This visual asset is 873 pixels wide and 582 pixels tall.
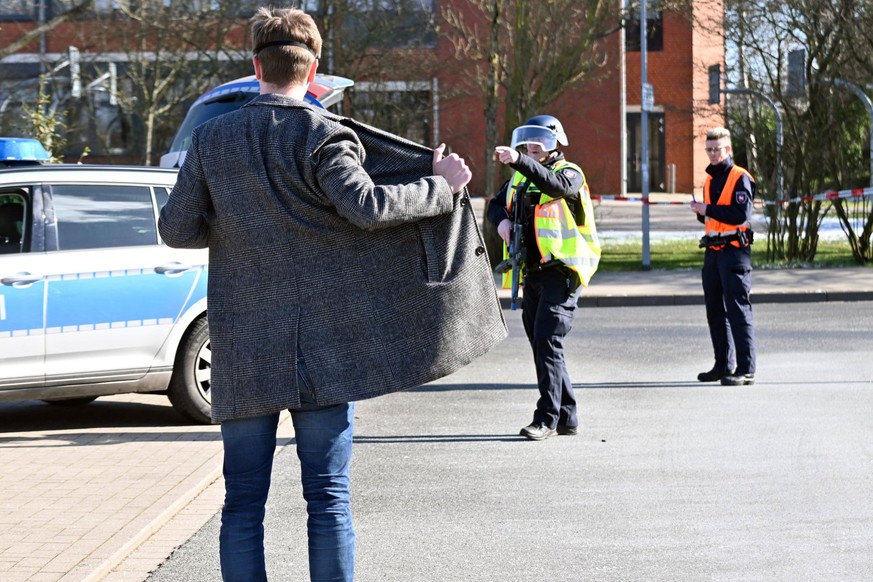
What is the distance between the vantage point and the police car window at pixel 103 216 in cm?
827

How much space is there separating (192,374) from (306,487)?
4687mm

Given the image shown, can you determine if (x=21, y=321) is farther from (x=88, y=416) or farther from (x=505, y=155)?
(x=505, y=155)

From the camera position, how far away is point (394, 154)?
12.9 feet

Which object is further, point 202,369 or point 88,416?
point 88,416

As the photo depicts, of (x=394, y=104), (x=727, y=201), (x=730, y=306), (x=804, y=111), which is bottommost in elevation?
(x=730, y=306)

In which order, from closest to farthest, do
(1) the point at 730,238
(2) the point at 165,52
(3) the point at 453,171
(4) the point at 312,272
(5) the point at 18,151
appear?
(4) the point at 312,272
(3) the point at 453,171
(5) the point at 18,151
(1) the point at 730,238
(2) the point at 165,52

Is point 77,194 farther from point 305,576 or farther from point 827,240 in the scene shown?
point 827,240

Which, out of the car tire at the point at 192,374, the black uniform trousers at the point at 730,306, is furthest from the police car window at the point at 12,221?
the black uniform trousers at the point at 730,306

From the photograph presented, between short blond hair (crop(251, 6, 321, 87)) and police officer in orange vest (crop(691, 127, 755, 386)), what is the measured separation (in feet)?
20.8

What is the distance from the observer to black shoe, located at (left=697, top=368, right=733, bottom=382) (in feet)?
32.7

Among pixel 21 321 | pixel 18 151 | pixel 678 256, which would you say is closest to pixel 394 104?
pixel 678 256

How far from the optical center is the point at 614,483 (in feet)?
22.0

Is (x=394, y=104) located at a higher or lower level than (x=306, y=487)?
higher

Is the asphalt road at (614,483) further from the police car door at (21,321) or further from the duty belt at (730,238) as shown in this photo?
the police car door at (21,321)
